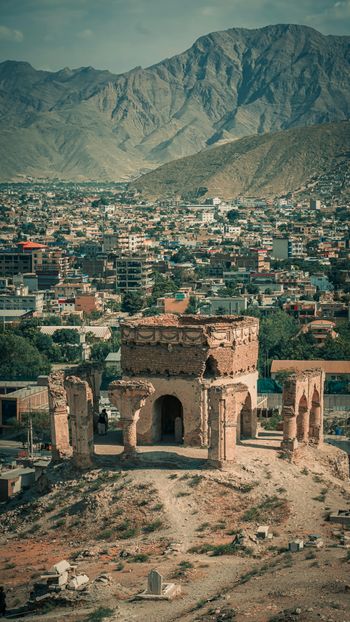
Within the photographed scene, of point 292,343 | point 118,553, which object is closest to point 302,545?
point 118,553

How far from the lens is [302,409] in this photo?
106 ft

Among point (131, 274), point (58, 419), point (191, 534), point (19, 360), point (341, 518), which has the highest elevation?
point (58, 419)

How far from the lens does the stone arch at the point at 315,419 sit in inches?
1292

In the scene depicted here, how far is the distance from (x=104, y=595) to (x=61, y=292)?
4101 inches

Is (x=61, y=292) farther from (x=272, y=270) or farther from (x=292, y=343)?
(x=292, y=343)

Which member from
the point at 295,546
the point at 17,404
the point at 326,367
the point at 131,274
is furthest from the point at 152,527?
the point at 131,274

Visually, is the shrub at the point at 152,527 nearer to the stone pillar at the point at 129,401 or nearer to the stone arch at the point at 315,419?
the stone pillar at the point at 129,401

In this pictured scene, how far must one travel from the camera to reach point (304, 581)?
79.1 feet

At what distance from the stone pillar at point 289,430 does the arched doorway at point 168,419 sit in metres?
2.29

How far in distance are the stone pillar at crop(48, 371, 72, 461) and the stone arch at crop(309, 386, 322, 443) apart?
18.2 ft

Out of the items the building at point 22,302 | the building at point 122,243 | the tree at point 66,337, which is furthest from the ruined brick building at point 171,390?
the building at point 122,243

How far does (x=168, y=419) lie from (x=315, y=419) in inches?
136

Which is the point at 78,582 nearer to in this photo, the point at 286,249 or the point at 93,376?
the point at 93,376

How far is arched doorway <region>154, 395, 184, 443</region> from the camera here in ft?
104
